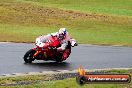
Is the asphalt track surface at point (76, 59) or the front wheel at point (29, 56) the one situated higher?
the front wheel at point (29, 56)

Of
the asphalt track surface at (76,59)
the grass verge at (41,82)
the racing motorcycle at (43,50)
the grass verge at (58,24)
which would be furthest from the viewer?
the grass verge at (58,24)

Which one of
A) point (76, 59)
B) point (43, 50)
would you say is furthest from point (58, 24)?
point (43, 50)

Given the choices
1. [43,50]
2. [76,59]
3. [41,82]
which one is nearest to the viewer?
[41,82]

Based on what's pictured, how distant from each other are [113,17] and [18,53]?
20.6m

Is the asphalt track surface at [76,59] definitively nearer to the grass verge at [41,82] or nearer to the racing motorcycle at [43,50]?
the racing motorcycle at [43,50]

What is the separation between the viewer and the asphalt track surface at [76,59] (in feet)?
54.2

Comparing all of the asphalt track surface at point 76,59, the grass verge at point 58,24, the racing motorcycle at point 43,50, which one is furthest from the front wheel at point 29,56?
the grass verge at point 58,24

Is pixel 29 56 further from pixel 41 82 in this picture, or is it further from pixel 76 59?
pixel 41 82

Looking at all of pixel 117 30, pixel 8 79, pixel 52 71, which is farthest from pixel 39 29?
pixel 8 79

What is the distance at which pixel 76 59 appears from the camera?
19109 millimetres

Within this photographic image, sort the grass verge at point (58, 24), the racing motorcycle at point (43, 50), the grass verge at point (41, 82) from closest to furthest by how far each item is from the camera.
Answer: the grass verge at point (41, 82) < the racing motorcycle at point (43, 50) < the grass verge at point (58, 24)

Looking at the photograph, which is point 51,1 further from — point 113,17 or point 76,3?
point 113,17

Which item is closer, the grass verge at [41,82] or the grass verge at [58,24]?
the grass verge at [41,82]

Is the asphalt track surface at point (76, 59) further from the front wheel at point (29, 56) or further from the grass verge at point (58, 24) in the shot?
the grass verge at point (58, 24)
